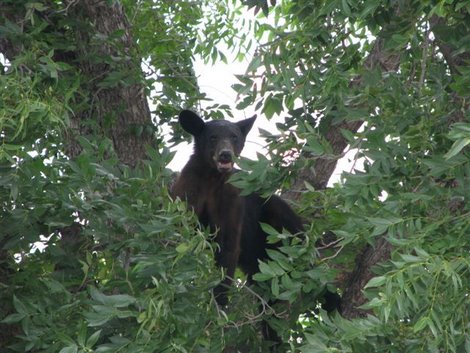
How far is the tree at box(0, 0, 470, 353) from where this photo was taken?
17.5ft

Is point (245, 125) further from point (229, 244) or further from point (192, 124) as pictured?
point (229, 244)

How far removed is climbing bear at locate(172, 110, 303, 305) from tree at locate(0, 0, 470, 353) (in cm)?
74

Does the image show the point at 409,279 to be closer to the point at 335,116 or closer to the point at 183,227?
the point at 183,227

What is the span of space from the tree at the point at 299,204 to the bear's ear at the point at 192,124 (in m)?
0.85

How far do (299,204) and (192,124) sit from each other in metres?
1.22

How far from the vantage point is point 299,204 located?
24.1 feet

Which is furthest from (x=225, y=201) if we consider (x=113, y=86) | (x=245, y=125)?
(x=113, y=86)

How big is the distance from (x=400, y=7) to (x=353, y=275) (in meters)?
1.82

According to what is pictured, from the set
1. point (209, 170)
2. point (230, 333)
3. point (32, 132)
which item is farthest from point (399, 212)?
point (209, 170)

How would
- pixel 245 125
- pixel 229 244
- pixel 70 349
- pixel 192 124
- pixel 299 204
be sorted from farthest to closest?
1. pixel 245 125
2. pixel 192 124
3. pixel 229 244
4. pixel 299 204
5. pixel 70 349

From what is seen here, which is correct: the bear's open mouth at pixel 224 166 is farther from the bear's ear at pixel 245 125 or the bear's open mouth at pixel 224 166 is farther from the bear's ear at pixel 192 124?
the bear's ear at pixel 245 125

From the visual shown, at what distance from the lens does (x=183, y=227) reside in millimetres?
5641

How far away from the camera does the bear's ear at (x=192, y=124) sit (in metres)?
8.12

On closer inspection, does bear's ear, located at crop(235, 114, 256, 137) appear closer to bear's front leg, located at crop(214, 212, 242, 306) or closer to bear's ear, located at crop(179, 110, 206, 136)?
bear's ear, located at crop(179, 110, 206, 136)
